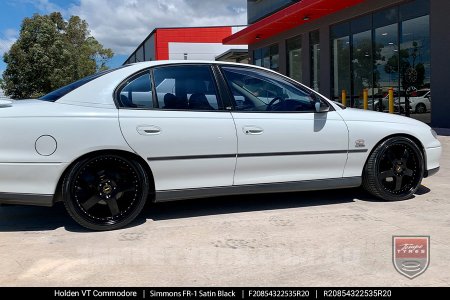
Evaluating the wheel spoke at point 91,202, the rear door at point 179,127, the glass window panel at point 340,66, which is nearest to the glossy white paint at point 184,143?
the rear door at point 179,127

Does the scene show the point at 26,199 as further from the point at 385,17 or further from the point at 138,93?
the point at 385,17

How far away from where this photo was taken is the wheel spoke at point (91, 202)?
390 centimetres

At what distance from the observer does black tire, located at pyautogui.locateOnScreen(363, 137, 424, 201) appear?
476cm

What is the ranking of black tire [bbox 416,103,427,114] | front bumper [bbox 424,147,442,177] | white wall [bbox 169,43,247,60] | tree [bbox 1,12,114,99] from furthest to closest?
white wall [bbox 169,43,247,60] → tree [bbox 1,12,114,99] → black tire [bbox 416,103,427,114] → front bumper [bbox 424,147,442,177]

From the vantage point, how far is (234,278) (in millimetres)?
2965

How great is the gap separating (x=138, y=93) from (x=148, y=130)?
409 millimetres

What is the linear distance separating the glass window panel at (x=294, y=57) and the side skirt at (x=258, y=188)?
51.1 feet

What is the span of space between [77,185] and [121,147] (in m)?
0.51

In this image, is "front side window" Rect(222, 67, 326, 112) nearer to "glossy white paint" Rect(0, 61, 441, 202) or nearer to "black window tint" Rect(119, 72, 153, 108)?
"glossy white paint" Rect(0, 61, 441, 202)

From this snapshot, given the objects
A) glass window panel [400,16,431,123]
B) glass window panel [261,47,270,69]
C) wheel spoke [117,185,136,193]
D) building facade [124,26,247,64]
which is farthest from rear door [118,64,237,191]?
building facade [124,26,247,64]

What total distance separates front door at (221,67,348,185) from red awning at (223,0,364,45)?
1099cm

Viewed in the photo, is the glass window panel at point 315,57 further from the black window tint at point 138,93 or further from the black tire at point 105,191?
the black tire at point 105,191

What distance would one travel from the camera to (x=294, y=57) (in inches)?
794
